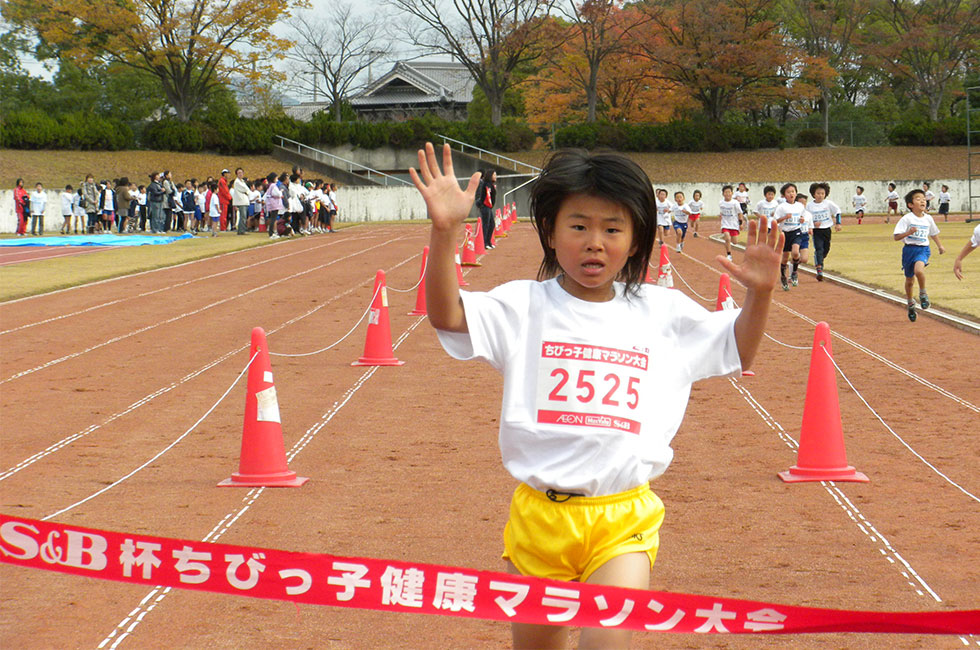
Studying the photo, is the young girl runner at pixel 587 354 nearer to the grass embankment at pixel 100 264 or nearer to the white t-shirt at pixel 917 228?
the white t-shirt at pixel 917 228

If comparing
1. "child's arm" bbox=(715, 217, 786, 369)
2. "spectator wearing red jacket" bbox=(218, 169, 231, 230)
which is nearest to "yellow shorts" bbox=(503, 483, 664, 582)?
"child's arm" bbox=(715, 217, 786, 369)

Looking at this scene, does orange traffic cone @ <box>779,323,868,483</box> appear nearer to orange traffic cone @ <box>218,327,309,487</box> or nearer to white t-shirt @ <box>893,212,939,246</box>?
orange traffic cone @ <box>218,327,309,487</box>

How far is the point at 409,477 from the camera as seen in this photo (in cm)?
779

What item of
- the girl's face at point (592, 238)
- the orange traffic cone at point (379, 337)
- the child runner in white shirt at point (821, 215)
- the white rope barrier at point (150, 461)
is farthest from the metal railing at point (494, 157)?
the girl's face at point (592, 238)

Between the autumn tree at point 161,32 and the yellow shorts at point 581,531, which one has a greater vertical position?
the autumn tree at point 161,32

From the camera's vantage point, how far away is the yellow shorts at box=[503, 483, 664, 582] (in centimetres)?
306

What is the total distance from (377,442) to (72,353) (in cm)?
609

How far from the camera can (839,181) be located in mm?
63062

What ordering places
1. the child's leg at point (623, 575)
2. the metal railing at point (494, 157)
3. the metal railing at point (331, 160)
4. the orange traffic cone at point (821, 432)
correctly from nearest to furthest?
the child's leg at point (623, 575)
the orange traffic cone at point (821, 432)
the metal railing at point (331, 160)
the metal railing at point (494, 157)

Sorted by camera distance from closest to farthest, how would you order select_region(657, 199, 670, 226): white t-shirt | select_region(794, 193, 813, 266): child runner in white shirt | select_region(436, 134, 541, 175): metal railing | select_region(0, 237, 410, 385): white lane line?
select_region(0, 237, 410, 385): white lane line → select_region(794, 193, 813, 266): child runner in white shirt → select_region(657, 199, 670, 226): white t-shirt → select_region(436, 134, 541, 175): metal railing

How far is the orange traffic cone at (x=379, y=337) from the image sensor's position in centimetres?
1265

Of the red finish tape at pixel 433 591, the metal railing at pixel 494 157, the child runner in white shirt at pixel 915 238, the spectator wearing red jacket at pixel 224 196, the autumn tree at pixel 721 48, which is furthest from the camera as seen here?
the metal railing at pixel 494 157

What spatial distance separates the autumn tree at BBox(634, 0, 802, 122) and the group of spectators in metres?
30.4

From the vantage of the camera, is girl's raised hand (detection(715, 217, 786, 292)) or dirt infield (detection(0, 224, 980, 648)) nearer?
girl's raised hand (detection(715, 217, 786, 292))
